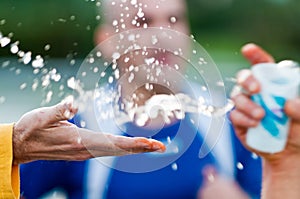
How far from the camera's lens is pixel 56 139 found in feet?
4.21

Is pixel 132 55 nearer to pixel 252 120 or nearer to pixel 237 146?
pixel 237 146

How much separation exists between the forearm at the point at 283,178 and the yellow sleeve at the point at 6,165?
0.42 meters

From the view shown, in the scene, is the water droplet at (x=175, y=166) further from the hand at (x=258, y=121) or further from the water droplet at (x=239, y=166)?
the hand at (x=258, y=121)

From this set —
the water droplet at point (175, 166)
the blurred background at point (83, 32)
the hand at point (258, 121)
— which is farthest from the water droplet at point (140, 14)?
the blurred background at point (83, 32)

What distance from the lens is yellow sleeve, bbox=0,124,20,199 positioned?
1271mm

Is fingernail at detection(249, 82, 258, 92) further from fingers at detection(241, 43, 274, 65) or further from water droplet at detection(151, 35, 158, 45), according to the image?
water droplet at detection(151, 35, 158, 45)

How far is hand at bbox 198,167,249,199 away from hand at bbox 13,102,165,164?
0.19m

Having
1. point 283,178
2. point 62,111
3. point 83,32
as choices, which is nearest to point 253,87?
point 283,178

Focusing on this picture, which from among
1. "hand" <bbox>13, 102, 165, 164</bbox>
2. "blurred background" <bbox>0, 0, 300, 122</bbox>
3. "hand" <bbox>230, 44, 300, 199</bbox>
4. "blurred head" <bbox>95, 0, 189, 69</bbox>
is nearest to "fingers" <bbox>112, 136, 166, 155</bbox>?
"hand" <bbox>13, 102, 165, 164</bbox>

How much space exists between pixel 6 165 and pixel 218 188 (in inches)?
13.5

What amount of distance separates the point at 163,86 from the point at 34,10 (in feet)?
12.9

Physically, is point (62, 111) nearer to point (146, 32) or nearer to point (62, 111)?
point (62, 111)

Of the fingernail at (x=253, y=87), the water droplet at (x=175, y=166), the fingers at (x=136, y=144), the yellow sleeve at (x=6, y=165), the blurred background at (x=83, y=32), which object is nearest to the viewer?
the fingernail at (x=253, y=87)

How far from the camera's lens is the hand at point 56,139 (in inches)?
47.9
